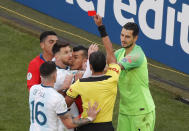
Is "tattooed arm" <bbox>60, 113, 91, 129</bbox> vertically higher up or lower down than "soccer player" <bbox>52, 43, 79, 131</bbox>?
lower down

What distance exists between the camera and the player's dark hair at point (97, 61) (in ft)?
23.2

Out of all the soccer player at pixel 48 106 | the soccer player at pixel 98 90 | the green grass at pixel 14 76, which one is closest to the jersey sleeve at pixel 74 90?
the soccer player at pixel 98 90

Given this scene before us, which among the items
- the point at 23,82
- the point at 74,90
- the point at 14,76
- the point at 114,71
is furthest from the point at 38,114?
the point at 14,76

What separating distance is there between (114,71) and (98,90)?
0.44 meters

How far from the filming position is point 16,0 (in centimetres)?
1562

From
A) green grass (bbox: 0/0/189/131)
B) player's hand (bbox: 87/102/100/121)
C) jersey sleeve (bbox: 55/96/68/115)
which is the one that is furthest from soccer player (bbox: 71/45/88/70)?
green grass (bbox: 0/0/189/131)

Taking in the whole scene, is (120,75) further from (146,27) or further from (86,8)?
(86,8)

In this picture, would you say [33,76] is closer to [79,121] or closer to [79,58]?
[79,58]

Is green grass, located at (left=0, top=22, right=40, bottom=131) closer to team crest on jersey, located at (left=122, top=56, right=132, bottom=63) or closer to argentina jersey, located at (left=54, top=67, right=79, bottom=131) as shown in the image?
argentina jersey, located at (left=54, top=67, right=79, bottom=131)

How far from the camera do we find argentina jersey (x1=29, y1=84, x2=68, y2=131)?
23.0 ft

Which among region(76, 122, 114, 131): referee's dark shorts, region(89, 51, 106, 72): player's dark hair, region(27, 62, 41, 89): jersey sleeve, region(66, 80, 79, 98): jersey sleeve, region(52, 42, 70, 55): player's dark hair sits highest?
region(52, 42, 70, 55): player's dark hair

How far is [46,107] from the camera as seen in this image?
277 inches

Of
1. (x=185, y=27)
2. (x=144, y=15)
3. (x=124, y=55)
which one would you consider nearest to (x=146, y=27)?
(x=144, y=15)

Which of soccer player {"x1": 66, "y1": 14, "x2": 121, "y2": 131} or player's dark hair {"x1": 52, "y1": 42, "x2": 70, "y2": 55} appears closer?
soccer player {"x1": 66, "y1": 14, "x2": 121, "y2": 131}
